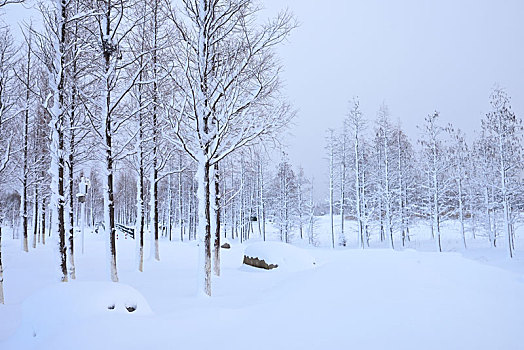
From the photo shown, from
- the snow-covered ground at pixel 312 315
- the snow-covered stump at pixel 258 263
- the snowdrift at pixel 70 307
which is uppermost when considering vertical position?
the snowdrift at pixel 70 307

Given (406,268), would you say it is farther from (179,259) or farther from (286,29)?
(179,259)

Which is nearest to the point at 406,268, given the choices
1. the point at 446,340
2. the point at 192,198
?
the point at 446,340

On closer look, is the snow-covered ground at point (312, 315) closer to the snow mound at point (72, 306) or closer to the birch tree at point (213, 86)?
the snow mound at point (72, 306)

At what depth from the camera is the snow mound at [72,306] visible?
4.26m

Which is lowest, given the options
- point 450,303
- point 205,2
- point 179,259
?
point 179,259

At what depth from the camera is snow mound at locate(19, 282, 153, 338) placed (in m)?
4.26

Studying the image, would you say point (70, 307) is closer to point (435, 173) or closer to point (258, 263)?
point (258, 263)

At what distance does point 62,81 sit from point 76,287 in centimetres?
567

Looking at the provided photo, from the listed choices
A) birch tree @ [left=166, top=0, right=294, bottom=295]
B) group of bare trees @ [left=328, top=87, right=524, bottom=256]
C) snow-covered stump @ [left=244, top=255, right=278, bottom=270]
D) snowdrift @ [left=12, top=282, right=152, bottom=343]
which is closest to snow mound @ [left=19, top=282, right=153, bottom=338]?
snowdrift @ [left=12, top=282, right=152, bottom=343]

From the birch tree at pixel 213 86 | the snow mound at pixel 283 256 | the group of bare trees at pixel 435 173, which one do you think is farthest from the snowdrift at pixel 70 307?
the group of bare trees at pixel 435 173

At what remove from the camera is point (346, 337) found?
421 cm

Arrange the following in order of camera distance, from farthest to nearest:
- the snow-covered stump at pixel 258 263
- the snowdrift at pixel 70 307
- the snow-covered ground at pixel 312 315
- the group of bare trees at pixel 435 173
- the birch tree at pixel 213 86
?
the group of bare trees at pixel 435 173, the snow-covered stump at pixel 258 263, the birch tree at pixel 213 86, the snowdrift at pixel 70 307, the snow-covered ground at pixel 312 315

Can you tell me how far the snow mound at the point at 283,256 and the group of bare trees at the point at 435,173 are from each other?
1205 cm

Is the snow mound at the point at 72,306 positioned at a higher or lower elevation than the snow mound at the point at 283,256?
higher
